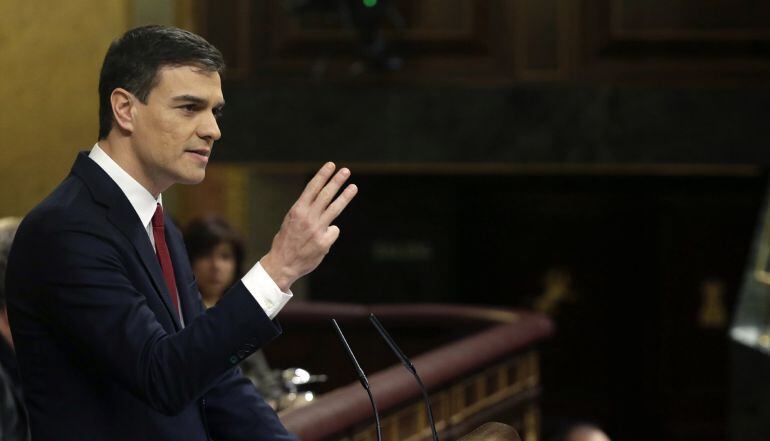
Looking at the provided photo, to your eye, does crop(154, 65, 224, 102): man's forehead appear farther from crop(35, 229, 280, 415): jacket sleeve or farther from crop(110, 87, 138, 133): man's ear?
crop(35, 229, 280, 415): jacket sleeve

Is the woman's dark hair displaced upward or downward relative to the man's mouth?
downward

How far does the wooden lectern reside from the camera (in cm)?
167

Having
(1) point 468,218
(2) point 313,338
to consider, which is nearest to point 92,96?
(2) point 313,338

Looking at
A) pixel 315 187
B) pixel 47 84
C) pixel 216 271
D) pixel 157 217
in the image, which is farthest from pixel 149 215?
pixel 47 84

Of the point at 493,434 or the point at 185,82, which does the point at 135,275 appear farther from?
the point at 493,434

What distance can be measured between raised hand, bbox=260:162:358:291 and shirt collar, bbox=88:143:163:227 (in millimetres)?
215

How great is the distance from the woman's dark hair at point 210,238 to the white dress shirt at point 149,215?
2.97m

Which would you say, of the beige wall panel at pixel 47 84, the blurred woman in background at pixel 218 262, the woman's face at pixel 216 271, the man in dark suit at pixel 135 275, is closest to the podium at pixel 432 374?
the blurred woman in background at pixel 218 262

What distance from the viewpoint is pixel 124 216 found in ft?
5.81

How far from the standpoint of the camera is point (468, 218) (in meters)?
8.82

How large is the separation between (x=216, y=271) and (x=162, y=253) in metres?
2.92

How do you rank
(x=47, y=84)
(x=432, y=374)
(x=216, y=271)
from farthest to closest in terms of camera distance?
(x=47, y=84) → (x=216, y=271) → (x=432, y=374)

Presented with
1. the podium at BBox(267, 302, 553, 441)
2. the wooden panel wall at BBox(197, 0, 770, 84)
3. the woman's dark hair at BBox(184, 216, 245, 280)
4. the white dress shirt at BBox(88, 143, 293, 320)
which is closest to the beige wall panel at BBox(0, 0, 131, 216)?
the wooden panel wall at BBox(197, 0, 770, 84)

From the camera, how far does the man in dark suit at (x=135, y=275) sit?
166cm
